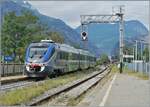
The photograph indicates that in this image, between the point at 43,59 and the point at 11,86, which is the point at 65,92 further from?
the point at 43,59

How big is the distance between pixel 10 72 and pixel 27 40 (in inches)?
822

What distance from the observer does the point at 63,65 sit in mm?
44406

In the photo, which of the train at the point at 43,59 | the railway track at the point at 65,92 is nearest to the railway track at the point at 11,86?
the railway track at the point at 65,92

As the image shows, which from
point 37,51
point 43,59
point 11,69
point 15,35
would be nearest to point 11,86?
point 43,59

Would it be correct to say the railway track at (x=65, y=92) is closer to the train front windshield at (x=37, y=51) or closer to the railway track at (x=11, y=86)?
the railway track at (x=11, y=86)

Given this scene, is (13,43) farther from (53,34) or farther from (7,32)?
(53,34)

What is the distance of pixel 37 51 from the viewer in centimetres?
3897

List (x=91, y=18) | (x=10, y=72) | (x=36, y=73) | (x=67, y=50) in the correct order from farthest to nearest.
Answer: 1. (x=91, y=18)
2. (x=67, y=50)
3. (x=10, y=72)
4. (x=36, y=73)

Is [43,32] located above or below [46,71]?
above

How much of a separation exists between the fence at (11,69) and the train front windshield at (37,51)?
2695 millimetres

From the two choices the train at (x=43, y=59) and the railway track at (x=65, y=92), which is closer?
the railway track at (x=65, y=92)

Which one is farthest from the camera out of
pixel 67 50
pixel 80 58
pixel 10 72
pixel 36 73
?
pixel 80 58

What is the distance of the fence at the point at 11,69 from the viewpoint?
4066 cm

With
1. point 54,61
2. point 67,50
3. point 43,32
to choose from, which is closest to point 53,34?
point 43,32
